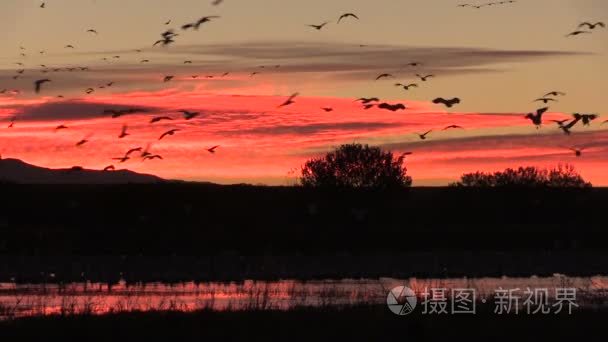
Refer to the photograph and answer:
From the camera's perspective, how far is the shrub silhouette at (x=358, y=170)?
11138cm

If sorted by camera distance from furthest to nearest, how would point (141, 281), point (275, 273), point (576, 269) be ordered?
point (576, 269), point (275, 273), point (141, 281)

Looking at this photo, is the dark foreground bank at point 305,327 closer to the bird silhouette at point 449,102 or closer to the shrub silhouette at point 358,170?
the bird silhouette at point 449,102

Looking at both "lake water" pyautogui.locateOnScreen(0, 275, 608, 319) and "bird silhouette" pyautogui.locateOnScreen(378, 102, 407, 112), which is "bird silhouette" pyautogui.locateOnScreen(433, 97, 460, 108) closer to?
"bird silhouette" pyautogui.locateOnScreen(378, 102, 407, 112)

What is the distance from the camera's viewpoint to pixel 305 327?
30.5m

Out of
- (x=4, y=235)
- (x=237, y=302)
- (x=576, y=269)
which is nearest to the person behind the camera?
(x=237, y=302)

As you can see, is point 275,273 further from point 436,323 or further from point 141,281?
point 436,323

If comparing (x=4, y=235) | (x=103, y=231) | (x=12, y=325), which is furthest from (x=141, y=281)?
(x=103, y=231)

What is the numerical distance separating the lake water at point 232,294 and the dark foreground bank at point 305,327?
1756 millimetres

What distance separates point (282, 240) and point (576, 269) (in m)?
24.1

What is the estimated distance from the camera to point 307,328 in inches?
1197

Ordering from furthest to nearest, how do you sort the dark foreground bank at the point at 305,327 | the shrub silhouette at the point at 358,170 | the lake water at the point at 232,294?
the shrub silhouette at the point at 358,170 < the lake water at the point at 232,294 < the dark foreground bank at the point at 305,327

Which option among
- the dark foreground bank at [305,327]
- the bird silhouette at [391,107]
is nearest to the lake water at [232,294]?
the dark foreground bank at [305,327]

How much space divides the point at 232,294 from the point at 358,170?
69.8 meters

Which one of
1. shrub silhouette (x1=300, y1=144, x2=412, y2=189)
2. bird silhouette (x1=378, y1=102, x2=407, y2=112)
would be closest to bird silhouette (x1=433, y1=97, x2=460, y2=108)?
bird silhouette (x1=378, y1=102, x2=407, y2=112)
